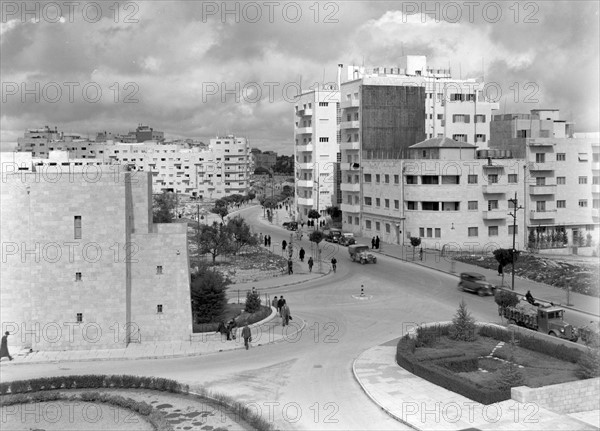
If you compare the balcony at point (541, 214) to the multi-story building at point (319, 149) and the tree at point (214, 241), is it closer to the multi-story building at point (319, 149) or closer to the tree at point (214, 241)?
the tree at point (214, 241)

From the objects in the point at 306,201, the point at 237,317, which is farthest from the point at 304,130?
the point at 237,317

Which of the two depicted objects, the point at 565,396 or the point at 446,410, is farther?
the point at 565,396

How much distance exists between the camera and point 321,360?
2706 centimetres

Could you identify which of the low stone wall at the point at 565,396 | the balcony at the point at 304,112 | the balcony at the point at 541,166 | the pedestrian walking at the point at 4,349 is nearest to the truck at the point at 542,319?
the low stone wall at the point at 565,396

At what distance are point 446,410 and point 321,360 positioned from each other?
690 cm

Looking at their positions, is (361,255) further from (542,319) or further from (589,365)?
(589,365)

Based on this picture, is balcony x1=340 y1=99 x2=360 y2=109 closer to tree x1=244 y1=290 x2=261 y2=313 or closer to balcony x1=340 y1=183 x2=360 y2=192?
balcony x1=340 y1=183 x2=360 y2=192

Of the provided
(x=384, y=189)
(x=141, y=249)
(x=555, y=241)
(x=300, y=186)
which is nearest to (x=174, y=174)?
(x=300, y=186)

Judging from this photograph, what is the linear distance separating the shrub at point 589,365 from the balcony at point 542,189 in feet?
130

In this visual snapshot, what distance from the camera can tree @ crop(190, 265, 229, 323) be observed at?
3138 cm

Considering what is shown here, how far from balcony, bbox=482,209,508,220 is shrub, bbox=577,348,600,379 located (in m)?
36.2

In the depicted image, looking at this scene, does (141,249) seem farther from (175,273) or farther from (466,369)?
(466,369)

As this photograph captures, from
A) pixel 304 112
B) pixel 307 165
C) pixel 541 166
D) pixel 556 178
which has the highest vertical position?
pixel 304 112

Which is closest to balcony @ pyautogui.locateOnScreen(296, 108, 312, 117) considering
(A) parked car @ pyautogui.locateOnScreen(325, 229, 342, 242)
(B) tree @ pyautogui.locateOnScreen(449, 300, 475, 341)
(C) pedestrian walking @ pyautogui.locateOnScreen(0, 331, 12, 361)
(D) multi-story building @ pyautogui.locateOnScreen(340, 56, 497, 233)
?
(D) multi-story building @ pyautogui.locateOnScreen(340, 56, 497, 233)
